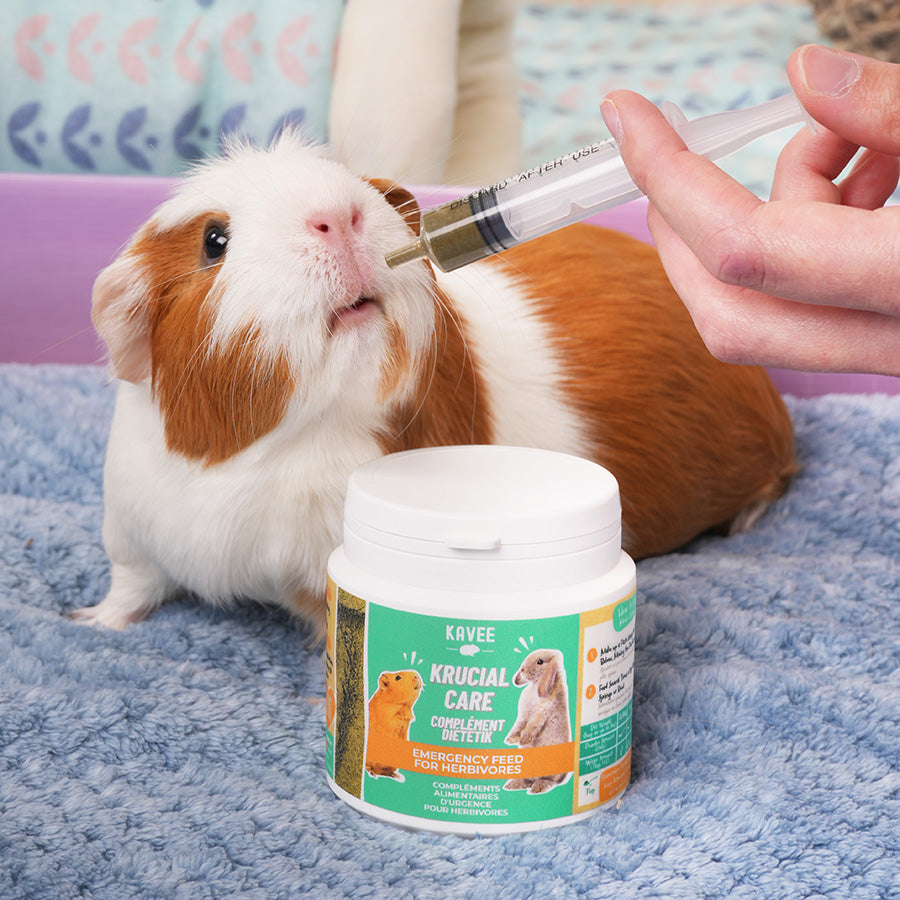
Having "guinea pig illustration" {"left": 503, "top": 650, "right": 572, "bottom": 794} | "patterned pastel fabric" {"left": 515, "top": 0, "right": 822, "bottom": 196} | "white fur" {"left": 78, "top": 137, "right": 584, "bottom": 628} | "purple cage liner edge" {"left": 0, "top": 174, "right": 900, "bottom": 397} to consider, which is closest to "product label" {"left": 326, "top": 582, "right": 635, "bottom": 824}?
"guinea pig illustration" {"left": 503, "top": 650, "right": 572, "bottom": 794}

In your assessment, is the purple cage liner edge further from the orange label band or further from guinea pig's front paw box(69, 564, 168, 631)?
the orange label band

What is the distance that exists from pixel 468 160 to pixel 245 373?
1.28 m

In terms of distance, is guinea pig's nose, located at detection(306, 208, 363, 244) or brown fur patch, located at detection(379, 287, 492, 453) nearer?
guinea pig's nose, located at detection(306, 208, 363, 244)

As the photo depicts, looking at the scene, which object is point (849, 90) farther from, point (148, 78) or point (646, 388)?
point (148, 78)

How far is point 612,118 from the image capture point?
743 millimetres

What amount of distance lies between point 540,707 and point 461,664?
6 cm

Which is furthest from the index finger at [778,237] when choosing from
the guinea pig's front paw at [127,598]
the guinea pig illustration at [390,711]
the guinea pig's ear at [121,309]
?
the guinea pig's front paw at [127,598]

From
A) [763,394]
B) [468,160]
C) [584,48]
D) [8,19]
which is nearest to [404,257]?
[763,394]

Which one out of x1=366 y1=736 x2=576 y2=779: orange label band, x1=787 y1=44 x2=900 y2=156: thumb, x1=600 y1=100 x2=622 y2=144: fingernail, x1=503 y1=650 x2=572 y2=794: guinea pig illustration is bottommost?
x1=366 y1=736 x2=576 y2=779: orange label band

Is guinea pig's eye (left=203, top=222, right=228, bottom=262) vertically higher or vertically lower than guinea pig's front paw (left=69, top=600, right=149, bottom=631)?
higher

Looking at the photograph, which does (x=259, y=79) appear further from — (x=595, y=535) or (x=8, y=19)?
(x=595, y=535)

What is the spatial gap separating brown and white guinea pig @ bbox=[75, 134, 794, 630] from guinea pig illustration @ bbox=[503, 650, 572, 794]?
0.25 meters

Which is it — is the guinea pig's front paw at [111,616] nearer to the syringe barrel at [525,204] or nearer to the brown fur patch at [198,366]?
the brown fur patch at [198,366]

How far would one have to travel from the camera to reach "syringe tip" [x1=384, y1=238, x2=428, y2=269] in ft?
2.79
